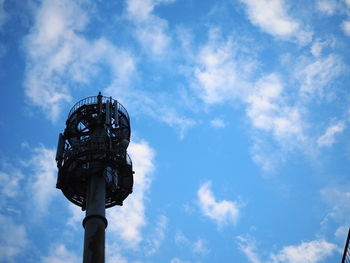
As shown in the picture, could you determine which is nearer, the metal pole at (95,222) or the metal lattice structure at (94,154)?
the metal pole at (95,222)

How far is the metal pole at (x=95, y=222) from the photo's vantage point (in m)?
27.0

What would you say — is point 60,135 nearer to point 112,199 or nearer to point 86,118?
point 86,118

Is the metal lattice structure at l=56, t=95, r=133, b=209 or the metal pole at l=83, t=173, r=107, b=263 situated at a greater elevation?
the metal lattice structure at l=56, t=95, r=133, b=209

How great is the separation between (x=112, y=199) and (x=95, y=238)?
24.9 feet

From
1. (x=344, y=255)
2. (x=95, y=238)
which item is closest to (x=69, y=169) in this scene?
(x=95, y=238)

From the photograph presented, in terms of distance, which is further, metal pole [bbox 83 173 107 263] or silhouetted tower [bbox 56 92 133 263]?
silhouetted tower [bbox 56 92 133 263]

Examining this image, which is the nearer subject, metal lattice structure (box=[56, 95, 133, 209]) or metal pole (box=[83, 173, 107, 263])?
metal pole (box=[83, 173, 107, 263])

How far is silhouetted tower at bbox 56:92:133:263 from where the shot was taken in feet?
103

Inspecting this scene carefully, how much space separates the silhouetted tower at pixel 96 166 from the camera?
1233 inches

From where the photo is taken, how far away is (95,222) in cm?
2881

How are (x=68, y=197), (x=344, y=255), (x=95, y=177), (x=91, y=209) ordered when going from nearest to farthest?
(x=344, y=255) → (x=91, y=209) → (x=95, y=177) → (x=68, y=197)

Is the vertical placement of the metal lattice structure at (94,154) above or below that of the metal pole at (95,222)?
above

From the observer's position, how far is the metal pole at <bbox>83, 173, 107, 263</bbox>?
88.7 ft

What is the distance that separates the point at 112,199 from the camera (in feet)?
116
